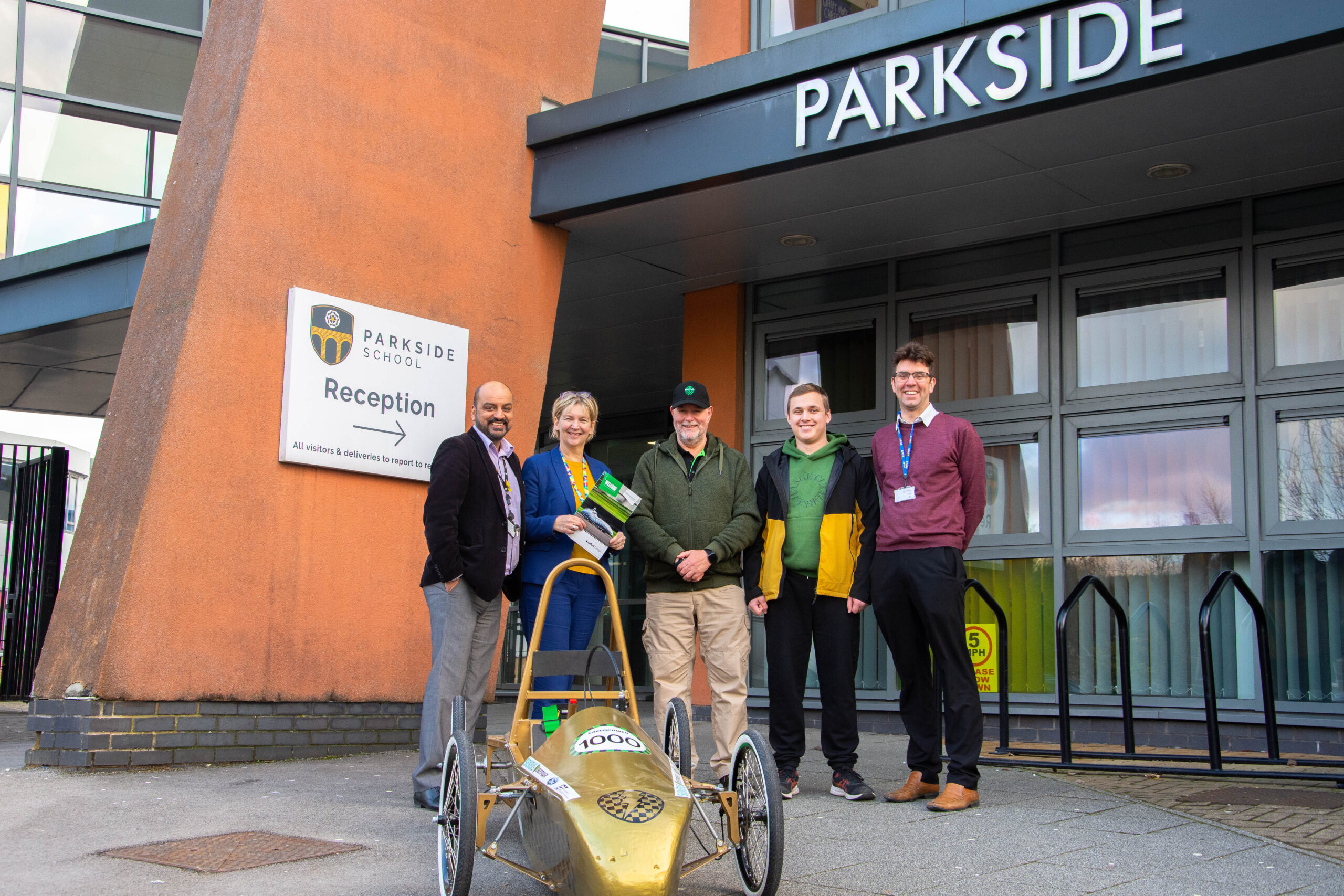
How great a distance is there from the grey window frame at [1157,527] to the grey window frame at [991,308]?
343mm

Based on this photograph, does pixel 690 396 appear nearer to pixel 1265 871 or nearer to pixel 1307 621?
pixel 1265 871

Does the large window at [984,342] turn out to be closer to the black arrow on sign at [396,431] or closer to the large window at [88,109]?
the black arrow on sign at [396,431]

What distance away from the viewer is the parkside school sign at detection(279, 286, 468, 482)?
669 cm

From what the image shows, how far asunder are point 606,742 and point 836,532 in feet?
7.09

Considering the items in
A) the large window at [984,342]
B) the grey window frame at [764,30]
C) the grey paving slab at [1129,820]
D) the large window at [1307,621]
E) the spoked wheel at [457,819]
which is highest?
the grey window frame at [764,30]

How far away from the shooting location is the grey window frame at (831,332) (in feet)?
28.7

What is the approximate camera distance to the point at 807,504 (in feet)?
17.2

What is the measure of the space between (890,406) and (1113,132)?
2784mm

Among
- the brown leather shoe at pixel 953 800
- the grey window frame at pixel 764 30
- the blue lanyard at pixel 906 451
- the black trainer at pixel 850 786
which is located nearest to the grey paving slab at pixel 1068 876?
the brown leather shoe at pixel 953 800

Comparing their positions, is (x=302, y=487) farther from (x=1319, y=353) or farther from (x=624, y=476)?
(x=624, y=476)

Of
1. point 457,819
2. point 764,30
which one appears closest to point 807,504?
point 457,819

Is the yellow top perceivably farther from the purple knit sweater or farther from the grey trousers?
the purple knit sweater

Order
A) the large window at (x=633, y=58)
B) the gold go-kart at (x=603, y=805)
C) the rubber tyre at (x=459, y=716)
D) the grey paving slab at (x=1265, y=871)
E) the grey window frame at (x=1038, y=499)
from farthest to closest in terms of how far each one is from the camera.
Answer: the large window at (x=633, y=58), the grey window frame at (x=1038, y=499), the rubber tyre at (x=459, y=716), the grey paving slab at (x=1265, y=871), the gold go-kart at (x=603, y=805)

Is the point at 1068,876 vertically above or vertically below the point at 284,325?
below
